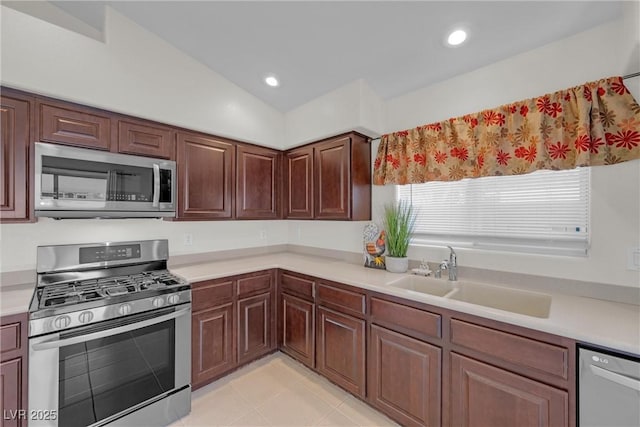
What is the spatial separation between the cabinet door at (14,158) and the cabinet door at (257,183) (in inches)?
55.7

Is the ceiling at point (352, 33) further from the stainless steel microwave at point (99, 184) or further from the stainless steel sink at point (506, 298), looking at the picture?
the stainless steel sink at point (506, 298)

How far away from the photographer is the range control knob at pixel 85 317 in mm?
1485

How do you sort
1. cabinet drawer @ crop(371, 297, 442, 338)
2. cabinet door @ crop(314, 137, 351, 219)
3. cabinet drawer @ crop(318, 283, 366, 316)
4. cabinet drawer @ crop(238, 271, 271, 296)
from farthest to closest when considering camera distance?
cabinet door @ crop(314, 137, 351, 219) → cabinet drawer @ crop(238, 271, 271, 296) → cabinet drawer @ crop(318, 283, 366, 316) → cabinet drawer @ crop(371, 297, 442, 338)

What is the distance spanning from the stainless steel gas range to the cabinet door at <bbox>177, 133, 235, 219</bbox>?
0.61m

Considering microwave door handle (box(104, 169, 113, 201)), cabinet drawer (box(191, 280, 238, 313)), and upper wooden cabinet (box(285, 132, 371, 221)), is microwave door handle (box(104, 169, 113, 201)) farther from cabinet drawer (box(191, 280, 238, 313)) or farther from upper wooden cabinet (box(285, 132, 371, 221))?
upper wooden cabinet (box(285, 132, 371, 221))

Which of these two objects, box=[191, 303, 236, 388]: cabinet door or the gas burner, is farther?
box=[191, 303, 236, 388]: cabinet door

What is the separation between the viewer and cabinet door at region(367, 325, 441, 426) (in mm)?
1557

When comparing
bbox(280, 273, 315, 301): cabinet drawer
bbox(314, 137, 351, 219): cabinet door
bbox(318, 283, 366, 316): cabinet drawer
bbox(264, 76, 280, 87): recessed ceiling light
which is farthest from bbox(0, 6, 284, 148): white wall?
bbox(318, 283, 366, 316): cabinet drawer

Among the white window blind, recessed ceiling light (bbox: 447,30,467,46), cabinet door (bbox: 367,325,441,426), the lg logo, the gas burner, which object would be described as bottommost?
cabinet door (bbox: 367,325,441,426)

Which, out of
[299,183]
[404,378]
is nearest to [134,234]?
[299,183]

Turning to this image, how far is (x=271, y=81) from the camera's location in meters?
2.51

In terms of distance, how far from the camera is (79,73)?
1750 millimetres

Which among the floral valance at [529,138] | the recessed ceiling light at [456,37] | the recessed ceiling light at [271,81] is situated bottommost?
the floral valance at [529,138]

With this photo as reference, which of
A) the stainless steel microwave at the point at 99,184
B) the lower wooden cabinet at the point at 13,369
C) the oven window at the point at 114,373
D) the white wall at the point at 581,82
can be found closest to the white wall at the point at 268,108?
the white wall at the point at 581,82
